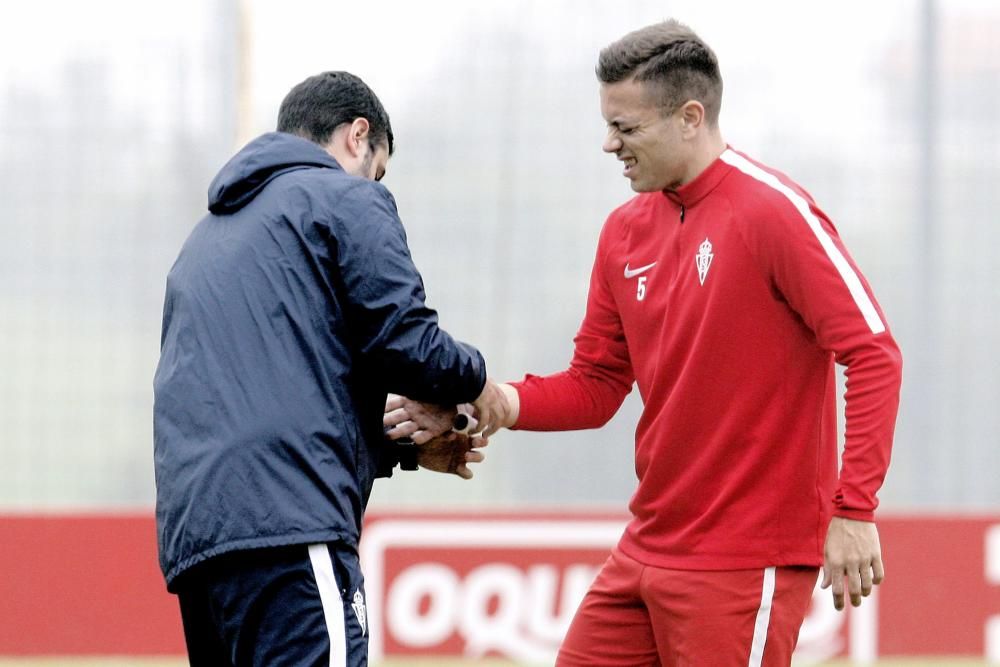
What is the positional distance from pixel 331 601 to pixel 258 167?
3.07 ft

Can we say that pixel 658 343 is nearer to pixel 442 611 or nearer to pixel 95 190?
pixel 442 611

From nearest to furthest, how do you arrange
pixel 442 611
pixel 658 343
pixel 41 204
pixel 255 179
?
pixel 255 179 < pixel 658 343 < pixel 442 611 < pixel 41 204

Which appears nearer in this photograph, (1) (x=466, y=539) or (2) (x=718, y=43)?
(1) (x=466, y=539)

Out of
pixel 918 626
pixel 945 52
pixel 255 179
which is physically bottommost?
pixel 918 626

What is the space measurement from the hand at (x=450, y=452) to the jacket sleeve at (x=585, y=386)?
0.47ft

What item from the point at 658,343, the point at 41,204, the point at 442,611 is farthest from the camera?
the point at 41,204

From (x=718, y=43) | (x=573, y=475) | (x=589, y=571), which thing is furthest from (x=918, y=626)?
Result: (x=718, y=43)

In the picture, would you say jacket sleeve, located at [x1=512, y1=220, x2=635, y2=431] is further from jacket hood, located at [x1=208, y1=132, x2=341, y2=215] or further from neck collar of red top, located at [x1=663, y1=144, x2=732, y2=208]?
jacket hood, located at [x1=208, y1=132, x2=341, y2=215]

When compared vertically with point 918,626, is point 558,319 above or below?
above

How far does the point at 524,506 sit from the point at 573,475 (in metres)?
0.33

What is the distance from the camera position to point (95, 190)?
8383 millimetres

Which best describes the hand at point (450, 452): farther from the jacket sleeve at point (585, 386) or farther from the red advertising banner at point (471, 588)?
the red advertising banner at point (471, 588)

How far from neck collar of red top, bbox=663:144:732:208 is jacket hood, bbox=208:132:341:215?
2.75 ft

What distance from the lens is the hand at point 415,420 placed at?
145 inches
